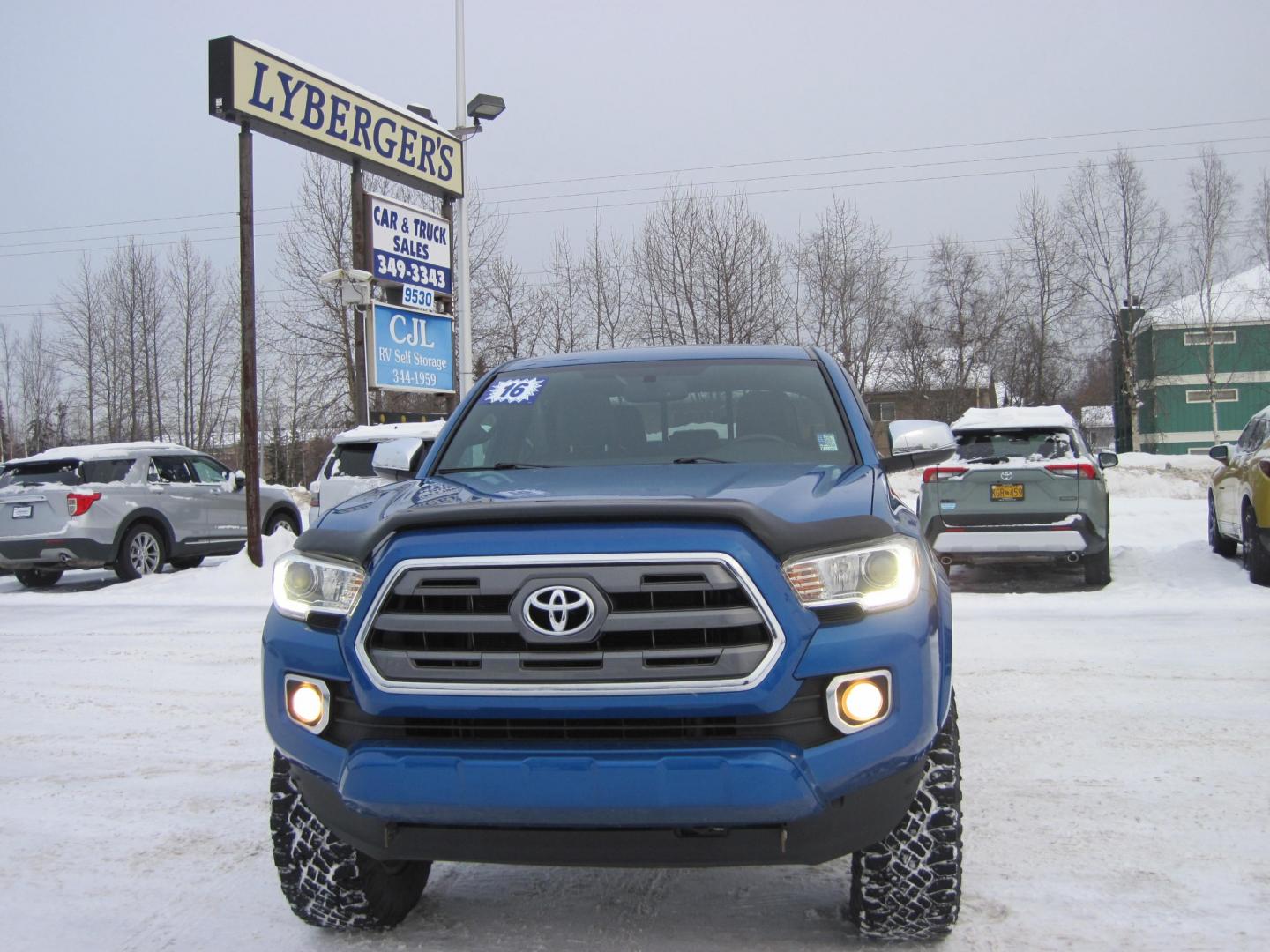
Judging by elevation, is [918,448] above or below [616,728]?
above

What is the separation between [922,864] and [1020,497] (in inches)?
308

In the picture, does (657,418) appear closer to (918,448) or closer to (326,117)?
(918,448)

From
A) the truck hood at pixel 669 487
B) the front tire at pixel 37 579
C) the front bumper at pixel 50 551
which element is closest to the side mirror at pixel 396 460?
the truck hood at pixel 669 487

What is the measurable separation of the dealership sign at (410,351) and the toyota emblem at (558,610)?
47.2 feet

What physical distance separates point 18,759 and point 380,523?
3580 millimetres

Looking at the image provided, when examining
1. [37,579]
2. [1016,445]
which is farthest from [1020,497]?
[37,579]

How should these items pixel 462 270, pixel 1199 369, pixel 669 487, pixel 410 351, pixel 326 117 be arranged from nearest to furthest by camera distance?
pixel 669 487 → pixel 326 117 → pixel 410 351 → pixel 462 270 → pixel 1199 369

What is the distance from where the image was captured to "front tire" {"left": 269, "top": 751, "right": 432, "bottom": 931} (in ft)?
9.33

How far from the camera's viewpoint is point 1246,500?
10.1 metres

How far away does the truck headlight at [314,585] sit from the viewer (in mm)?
2656

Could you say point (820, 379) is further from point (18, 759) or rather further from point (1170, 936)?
point (18, 759)

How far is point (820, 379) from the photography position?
4098 millimetres

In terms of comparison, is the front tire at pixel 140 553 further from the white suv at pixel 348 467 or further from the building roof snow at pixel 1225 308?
the building roof snow at pixel 1225 308

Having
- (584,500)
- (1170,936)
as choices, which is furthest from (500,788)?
(1170,936)
